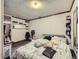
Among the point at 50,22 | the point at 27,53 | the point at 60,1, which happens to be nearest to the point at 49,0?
the point at 60,1

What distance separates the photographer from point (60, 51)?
67.4 inches

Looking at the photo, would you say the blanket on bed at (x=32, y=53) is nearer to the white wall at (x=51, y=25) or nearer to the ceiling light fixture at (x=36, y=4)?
the white wall at (x=51, y=25)

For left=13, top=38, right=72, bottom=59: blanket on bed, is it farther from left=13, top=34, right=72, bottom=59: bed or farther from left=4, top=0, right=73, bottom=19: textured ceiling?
left=4, top=0, right=73, bottom=19: textured ceiling

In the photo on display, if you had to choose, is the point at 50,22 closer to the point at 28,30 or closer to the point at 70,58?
the point at 28,30

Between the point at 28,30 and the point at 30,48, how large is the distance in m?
0.34

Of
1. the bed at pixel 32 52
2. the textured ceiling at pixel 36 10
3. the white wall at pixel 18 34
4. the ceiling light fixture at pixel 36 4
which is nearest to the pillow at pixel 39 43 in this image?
the bed at pixel 32 52

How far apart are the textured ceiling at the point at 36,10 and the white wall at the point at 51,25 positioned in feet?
0.35

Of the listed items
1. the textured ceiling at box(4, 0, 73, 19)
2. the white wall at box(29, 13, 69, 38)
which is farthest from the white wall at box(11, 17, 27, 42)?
the white wall at box(29, 13, 69, 38)

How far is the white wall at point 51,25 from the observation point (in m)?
1.59

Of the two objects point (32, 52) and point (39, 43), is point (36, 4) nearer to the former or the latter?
point (39, 43)

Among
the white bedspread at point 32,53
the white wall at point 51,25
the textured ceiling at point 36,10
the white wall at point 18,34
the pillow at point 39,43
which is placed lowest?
the white bedspread at point 32,53

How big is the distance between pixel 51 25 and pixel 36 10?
38 cm

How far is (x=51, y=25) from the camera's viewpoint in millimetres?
1643

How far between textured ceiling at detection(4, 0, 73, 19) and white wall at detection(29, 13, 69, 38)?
0.35ft
